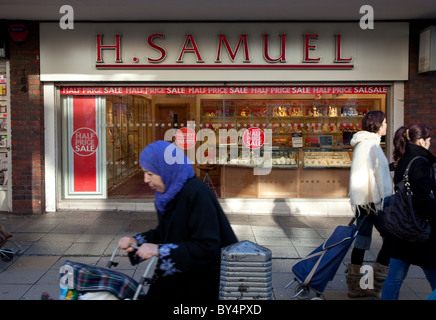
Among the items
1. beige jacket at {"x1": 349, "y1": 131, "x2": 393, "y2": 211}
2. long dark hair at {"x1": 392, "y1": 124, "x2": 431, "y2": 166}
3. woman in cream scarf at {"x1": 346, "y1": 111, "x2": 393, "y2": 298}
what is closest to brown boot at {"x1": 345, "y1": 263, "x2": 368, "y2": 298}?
woman in cream scarf at {"x1": 346, "y1": 111, "x2": 393, "y2": 298}

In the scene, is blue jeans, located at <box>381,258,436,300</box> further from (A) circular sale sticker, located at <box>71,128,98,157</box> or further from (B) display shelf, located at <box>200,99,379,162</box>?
(A) circular sale sticker, located at <box>71,128,98,157</box>

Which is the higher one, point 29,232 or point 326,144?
point 326,144

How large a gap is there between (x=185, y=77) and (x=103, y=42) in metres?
1.67

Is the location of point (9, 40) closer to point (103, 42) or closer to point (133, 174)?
point (103, 42)

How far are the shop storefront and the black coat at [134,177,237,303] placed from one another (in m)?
5.75

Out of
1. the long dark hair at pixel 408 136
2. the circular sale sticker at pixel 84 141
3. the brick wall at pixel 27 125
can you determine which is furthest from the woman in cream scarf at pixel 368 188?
the brick wall at pixel 27 125

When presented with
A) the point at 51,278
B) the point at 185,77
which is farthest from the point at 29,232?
the point at 185,77

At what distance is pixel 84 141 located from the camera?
8.91 metres

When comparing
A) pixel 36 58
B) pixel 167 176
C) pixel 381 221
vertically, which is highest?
pixel 36 58

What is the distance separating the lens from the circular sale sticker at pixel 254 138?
30.1 ft

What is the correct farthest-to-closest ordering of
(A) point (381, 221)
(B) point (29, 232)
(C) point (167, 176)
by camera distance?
(B) point (29, 232)
(A) point (381, 221)
(C) point (167, 176)

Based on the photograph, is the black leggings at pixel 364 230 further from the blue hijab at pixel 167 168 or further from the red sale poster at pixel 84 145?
the red sale poster at pixel 84 145

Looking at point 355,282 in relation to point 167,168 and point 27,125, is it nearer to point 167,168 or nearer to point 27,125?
point 167,168

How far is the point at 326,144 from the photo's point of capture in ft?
29.9
